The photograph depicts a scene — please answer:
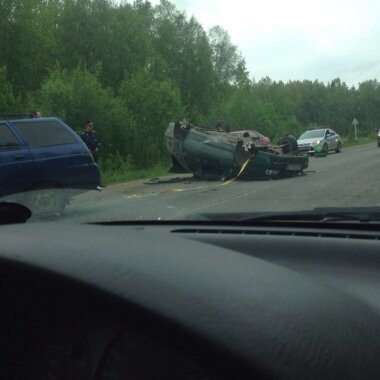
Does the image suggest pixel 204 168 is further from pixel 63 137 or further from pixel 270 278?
pixel 270 278

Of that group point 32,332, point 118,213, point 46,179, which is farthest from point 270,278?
point 46,179

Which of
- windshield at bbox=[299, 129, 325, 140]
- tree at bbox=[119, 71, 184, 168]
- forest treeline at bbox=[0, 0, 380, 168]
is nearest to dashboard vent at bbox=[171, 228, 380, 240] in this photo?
forest treeline at bbox=[0, 0, 380, 168]

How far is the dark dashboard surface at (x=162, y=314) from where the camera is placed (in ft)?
3.60

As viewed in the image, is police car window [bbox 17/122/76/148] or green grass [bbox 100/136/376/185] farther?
green grass [bbox 100/136/376/185]

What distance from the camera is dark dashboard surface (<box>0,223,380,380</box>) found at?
1098 millimetres

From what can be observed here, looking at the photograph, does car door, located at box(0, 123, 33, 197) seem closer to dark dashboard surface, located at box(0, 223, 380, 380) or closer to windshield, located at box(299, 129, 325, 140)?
dark dashboard surface, located at box(0, 223, 380, 380)

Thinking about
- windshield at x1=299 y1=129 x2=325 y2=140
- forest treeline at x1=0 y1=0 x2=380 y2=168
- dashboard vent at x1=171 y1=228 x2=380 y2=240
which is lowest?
windshield at x1=299 y1=129 x2=325 y2=140

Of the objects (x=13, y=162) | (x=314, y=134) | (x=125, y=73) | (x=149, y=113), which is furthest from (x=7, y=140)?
(x=125, y=73)

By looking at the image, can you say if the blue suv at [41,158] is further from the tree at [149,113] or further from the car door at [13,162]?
the tree at [149,113]

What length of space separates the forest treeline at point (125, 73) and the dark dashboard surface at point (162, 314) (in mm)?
20781

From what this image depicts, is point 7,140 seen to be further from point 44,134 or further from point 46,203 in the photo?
point 46,203

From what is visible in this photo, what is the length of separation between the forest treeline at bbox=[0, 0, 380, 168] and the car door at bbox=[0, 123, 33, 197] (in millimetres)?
12918

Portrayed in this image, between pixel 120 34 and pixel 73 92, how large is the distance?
65.6 ft

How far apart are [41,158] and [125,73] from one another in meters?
31.3
